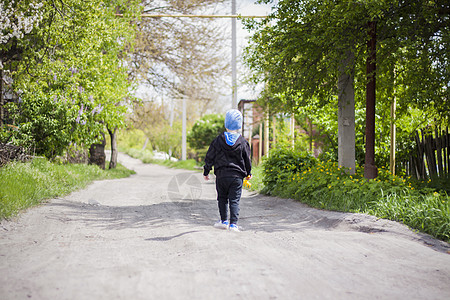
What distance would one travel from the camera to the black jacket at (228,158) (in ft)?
20.1

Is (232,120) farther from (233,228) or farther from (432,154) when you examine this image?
(432,154)

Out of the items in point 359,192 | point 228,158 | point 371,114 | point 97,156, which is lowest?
point 359,192

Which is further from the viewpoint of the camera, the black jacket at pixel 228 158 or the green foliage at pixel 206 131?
the green foliage at pixel 206 131

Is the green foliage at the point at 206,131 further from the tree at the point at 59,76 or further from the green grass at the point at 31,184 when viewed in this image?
the green grass at the point at 31,184

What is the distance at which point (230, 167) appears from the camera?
6133mm

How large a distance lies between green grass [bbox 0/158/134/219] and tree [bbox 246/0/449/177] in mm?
5544

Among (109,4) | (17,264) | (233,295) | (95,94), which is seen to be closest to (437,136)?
(233,295)

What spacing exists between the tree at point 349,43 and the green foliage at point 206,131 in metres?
26.4

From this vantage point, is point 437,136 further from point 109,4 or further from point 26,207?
point 109,4

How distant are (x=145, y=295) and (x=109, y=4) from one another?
15.3 meters

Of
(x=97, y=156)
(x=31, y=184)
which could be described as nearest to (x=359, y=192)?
(x=31, y=184)

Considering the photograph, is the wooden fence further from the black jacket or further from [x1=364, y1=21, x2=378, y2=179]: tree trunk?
the black jacket

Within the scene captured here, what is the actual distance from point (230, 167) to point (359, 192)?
9.49 feet

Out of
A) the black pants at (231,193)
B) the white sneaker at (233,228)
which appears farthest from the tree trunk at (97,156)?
the white sneaker at (233,228)
